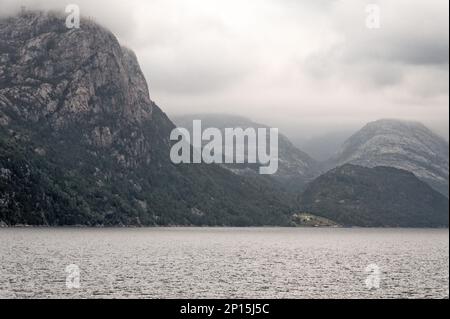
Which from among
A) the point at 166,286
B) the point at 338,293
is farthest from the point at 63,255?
the point at 338,293

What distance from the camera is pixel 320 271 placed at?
537ft

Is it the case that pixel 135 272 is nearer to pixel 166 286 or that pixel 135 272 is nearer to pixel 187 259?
pixel 166 286
